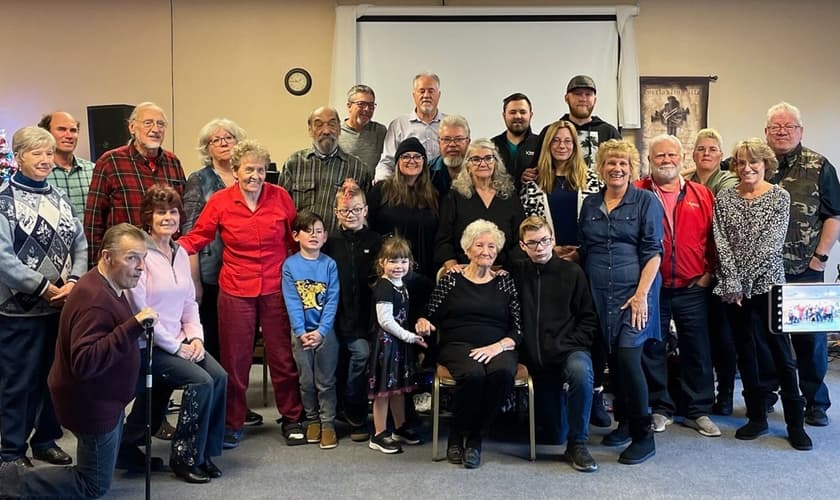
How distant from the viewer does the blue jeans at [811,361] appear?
145 inches

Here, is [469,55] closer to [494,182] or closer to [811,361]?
[494,182]

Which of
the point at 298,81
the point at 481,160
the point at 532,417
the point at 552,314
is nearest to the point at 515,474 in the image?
the point at 532,417

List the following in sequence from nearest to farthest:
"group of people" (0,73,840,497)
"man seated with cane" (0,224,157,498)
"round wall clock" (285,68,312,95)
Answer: "man seated with cane" (0,224,157,498) < "group of people" (0,73,840,497) < "round wall clock" (285,68,312,95)

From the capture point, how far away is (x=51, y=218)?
118 inches

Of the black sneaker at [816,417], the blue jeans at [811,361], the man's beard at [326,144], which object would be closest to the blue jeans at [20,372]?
the man's beard at [326,144]

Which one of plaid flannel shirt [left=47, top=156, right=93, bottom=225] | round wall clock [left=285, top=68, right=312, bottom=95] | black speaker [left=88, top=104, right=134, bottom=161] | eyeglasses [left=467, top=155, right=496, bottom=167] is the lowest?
plaid flannel shirt [left=47, top=156, right=93, bottom=225]

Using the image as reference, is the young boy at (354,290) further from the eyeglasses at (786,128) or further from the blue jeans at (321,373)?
the eyeglasses at (786,128)

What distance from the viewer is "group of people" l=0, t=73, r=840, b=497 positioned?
9.83 feet

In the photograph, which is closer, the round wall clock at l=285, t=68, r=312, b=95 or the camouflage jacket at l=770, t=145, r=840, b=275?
the camouflage jacket at l=770, t=145, r=840, b=275

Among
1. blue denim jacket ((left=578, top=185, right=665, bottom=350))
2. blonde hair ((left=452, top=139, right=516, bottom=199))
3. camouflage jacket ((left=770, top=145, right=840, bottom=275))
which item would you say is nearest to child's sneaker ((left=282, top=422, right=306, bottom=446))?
blonde hair ((left=452, top=139, right=516, bottom=199))

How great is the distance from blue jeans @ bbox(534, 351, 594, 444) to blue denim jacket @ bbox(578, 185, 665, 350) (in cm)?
21

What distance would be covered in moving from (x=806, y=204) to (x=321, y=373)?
2745 millimetres

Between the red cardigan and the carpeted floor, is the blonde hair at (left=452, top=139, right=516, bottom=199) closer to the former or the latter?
the red cardigan

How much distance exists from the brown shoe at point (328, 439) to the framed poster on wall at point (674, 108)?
167 inches
